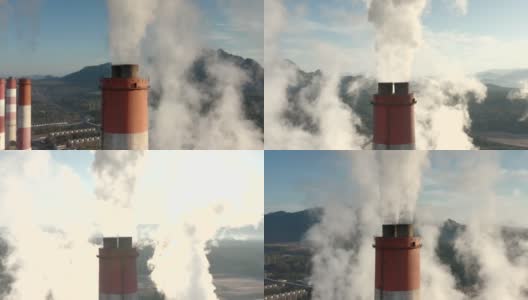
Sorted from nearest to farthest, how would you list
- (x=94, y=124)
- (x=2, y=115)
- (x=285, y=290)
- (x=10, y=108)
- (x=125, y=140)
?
(x=125, y=140) < (x=2, y=115) < (x=10, y=108) < (x=285, y=290) < (x=94, y=124)

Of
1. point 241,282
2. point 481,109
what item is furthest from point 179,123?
point 481,109

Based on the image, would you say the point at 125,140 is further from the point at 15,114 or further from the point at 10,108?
the point at 15,114

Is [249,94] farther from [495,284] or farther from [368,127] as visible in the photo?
[495,284]

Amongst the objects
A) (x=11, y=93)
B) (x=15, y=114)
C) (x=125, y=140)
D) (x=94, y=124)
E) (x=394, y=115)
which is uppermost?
(x=94, y=124)

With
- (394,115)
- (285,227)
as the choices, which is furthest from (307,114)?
(394,115)

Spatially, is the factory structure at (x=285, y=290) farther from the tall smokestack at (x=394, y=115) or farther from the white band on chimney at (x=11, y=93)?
the tall smokestack at (x=394, y=115)

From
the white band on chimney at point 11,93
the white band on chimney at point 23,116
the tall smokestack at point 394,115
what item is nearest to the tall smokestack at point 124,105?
the tall smokestack at point 394,115

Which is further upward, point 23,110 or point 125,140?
point 23,110

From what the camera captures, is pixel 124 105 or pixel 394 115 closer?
pixel 124 105
